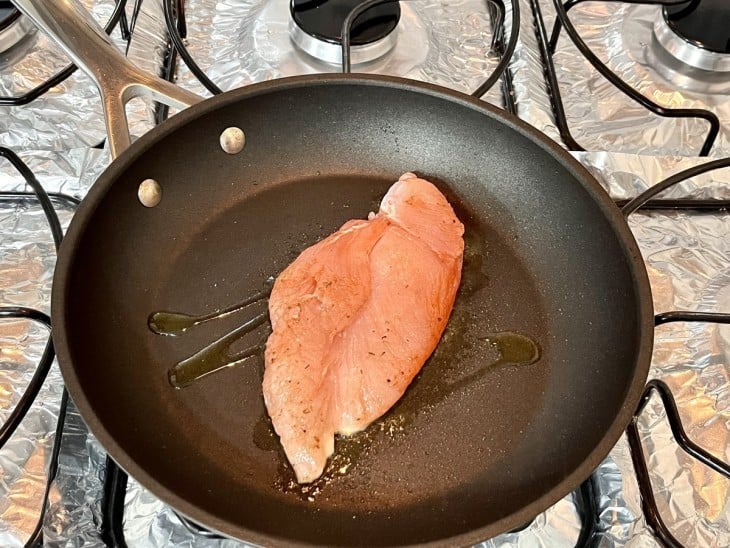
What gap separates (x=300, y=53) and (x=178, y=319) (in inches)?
27.0

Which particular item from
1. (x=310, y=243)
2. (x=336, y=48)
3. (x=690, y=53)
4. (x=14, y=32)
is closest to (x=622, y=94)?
(x=690, y=53)

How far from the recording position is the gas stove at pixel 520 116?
925 millimetres

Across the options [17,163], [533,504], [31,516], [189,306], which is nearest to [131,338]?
[189,306]

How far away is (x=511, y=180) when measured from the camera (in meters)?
1.19

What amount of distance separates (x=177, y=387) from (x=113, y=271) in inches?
8.2

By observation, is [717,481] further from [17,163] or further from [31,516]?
[17,163]

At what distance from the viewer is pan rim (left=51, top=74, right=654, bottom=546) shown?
30.5 inches

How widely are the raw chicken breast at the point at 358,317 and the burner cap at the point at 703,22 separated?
29.1 inches

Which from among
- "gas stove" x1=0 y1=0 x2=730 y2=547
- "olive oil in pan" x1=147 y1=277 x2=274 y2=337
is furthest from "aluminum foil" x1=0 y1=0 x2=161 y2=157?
"olive oil in pan" x1=147 y1=277 x2=274 y2=337

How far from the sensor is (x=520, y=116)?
137 centimetres

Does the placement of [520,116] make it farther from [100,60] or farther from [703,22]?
[100,60]

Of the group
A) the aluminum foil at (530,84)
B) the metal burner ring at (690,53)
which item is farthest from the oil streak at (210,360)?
the metal burner ring at (690,53)

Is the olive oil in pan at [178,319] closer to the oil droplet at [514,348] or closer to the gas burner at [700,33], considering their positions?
the oil droplet at [514,348]

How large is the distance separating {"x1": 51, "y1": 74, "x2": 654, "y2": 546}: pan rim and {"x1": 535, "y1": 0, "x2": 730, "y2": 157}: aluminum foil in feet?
1.18
